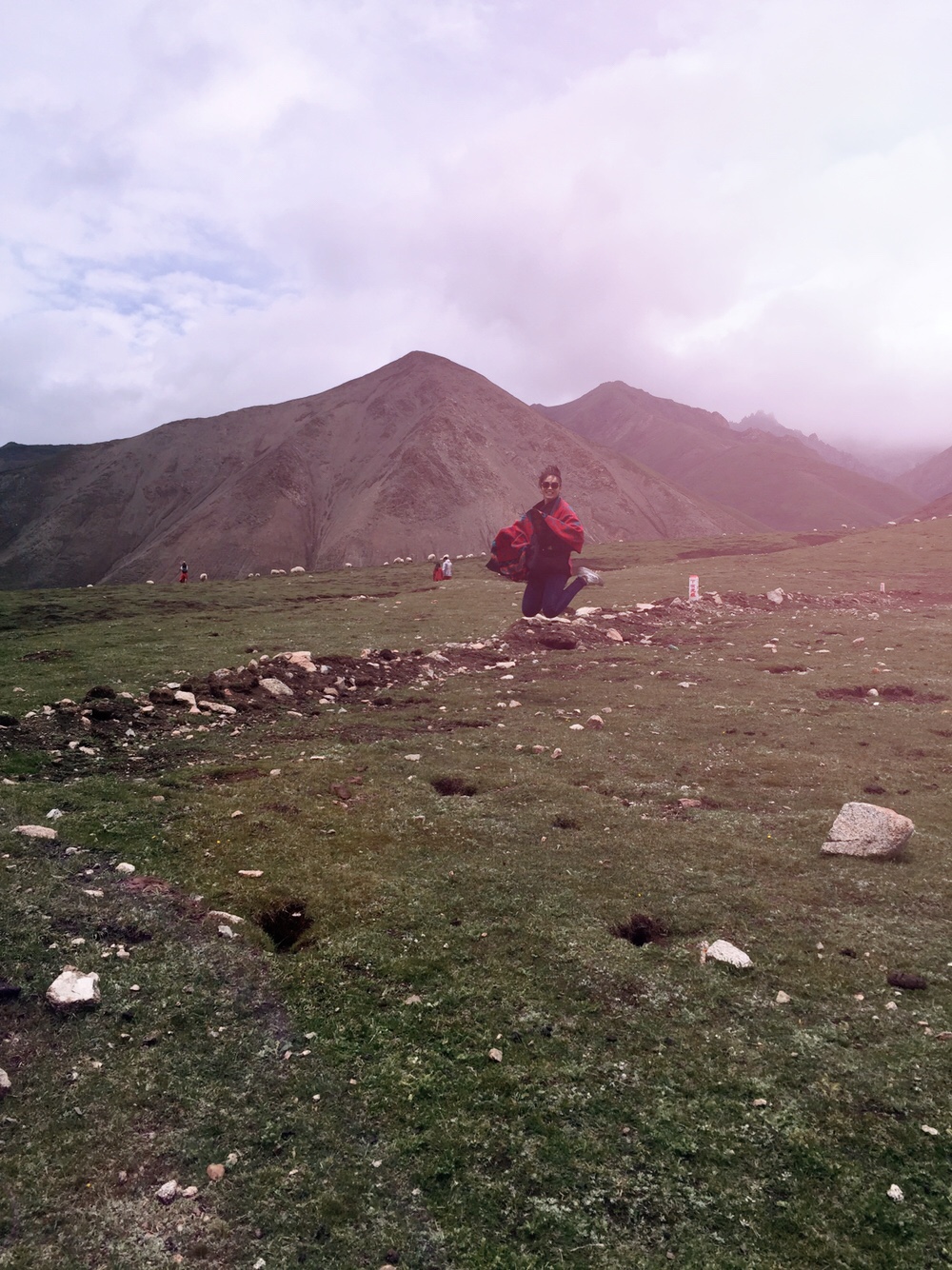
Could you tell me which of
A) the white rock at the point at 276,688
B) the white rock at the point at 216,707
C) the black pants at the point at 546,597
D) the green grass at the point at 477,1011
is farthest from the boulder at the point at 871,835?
the black pants at the point at 546,597

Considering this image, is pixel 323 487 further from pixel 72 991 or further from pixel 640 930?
pixel 72 991

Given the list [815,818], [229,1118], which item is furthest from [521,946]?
[815,818]

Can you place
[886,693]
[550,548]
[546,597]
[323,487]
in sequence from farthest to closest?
[323,487], [546,597], [550,548], [886,693]

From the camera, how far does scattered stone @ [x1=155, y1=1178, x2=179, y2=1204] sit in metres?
3.41

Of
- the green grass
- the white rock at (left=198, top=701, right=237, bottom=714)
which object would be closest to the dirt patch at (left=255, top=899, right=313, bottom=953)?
the green grass

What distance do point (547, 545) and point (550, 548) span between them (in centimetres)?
22

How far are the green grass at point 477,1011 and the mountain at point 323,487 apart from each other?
88.7 metres

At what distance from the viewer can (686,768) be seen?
945 centimetres

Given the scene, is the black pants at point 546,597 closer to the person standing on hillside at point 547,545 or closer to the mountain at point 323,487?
the person standing on hillside at point 547,545

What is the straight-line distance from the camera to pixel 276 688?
12.8m

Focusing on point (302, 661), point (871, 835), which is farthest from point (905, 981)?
point (302, 661)

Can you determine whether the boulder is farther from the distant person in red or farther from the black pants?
the black pants

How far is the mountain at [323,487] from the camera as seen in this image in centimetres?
10500

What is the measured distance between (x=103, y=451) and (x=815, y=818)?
505ft
